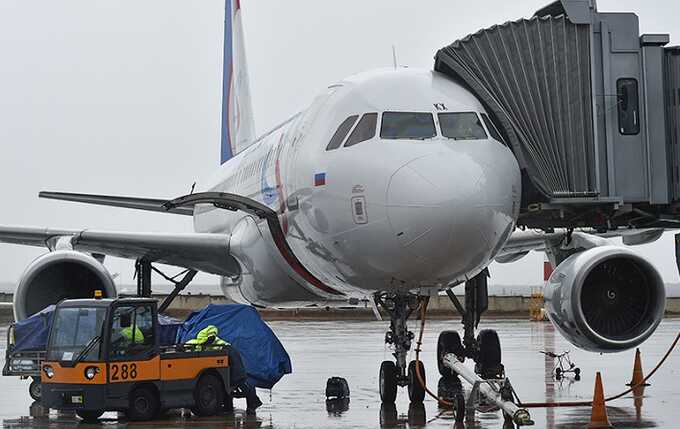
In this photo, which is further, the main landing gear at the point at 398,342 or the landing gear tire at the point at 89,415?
the main landing gear at the point at 398,342

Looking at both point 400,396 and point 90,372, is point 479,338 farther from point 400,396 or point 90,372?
point 90,372

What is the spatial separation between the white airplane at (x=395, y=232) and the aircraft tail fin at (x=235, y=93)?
7.81m

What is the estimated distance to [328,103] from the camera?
42.7ft

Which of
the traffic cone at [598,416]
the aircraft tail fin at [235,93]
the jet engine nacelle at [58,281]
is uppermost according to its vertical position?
the aircraft tail fin at [235,93]

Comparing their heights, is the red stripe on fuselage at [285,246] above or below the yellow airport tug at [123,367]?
above

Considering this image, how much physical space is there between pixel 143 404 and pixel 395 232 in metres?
3.47

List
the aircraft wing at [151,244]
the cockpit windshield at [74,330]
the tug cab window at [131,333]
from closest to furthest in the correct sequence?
the tug cab window at [131,333], the cockpit windshield at [74,330], the aircraft wing at [151,244]

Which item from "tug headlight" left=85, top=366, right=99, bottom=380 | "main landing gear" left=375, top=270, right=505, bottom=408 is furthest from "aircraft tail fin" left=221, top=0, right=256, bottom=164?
"tug headlight" left=85, top=366, right=99, bottom=380

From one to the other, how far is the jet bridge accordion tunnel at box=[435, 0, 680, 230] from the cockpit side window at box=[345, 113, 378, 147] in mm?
1208

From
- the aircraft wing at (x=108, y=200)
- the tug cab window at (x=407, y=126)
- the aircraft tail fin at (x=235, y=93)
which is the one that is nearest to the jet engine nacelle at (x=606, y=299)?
the tug cab window at (x=407, y=126)

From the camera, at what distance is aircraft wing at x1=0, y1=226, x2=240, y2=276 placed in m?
17.7

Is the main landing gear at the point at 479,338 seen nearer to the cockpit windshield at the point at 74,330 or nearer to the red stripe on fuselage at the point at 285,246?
the red stripe on fuselage at the point at 285,246

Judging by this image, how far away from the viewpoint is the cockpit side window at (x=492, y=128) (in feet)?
38.9

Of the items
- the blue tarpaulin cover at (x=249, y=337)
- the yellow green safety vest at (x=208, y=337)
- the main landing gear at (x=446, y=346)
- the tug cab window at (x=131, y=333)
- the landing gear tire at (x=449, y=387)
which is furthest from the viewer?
the landing gear tire at (x=449, y=387)
